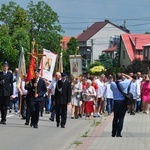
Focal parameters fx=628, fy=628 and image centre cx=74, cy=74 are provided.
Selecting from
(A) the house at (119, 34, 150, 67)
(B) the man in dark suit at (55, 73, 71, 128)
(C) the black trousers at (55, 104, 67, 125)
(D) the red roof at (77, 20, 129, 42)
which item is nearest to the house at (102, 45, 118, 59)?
(D) the red roof at (77, 20, 129, 42)

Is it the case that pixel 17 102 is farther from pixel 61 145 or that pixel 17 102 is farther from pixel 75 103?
pixel 61 145

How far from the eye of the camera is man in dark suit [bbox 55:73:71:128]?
64.7 feet

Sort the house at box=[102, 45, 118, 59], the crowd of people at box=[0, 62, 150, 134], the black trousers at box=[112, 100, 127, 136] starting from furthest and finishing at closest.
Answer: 1. the house at box=[102, 45, 118, 59]
2. the crowd of people at box=[0, 62, 150, 134]
3. the black trousers at box=[112, 100, 127, 136]

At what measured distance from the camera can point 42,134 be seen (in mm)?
17547

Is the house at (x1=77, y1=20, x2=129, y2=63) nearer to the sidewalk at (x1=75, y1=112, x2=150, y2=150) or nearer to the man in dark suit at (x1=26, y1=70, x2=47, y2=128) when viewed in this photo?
the man in dark suit at (x1=26, y1=70, x2=47, y2=128)

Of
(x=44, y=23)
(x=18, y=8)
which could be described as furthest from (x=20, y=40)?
(x=44, y=23)

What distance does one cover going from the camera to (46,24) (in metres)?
85.4

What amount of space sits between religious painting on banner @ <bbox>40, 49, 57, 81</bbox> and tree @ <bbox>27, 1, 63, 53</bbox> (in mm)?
57698

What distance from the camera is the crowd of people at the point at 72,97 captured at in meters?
16.6

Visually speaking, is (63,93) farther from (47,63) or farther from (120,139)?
(47,63)

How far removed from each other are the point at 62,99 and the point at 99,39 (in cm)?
11668

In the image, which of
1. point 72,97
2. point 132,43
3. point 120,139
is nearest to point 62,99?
point 120,139

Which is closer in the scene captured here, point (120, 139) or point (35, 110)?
point (120, 139)

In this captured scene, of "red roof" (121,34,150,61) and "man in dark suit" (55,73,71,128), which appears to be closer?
"man in dark suit" (55,73,71,128)
